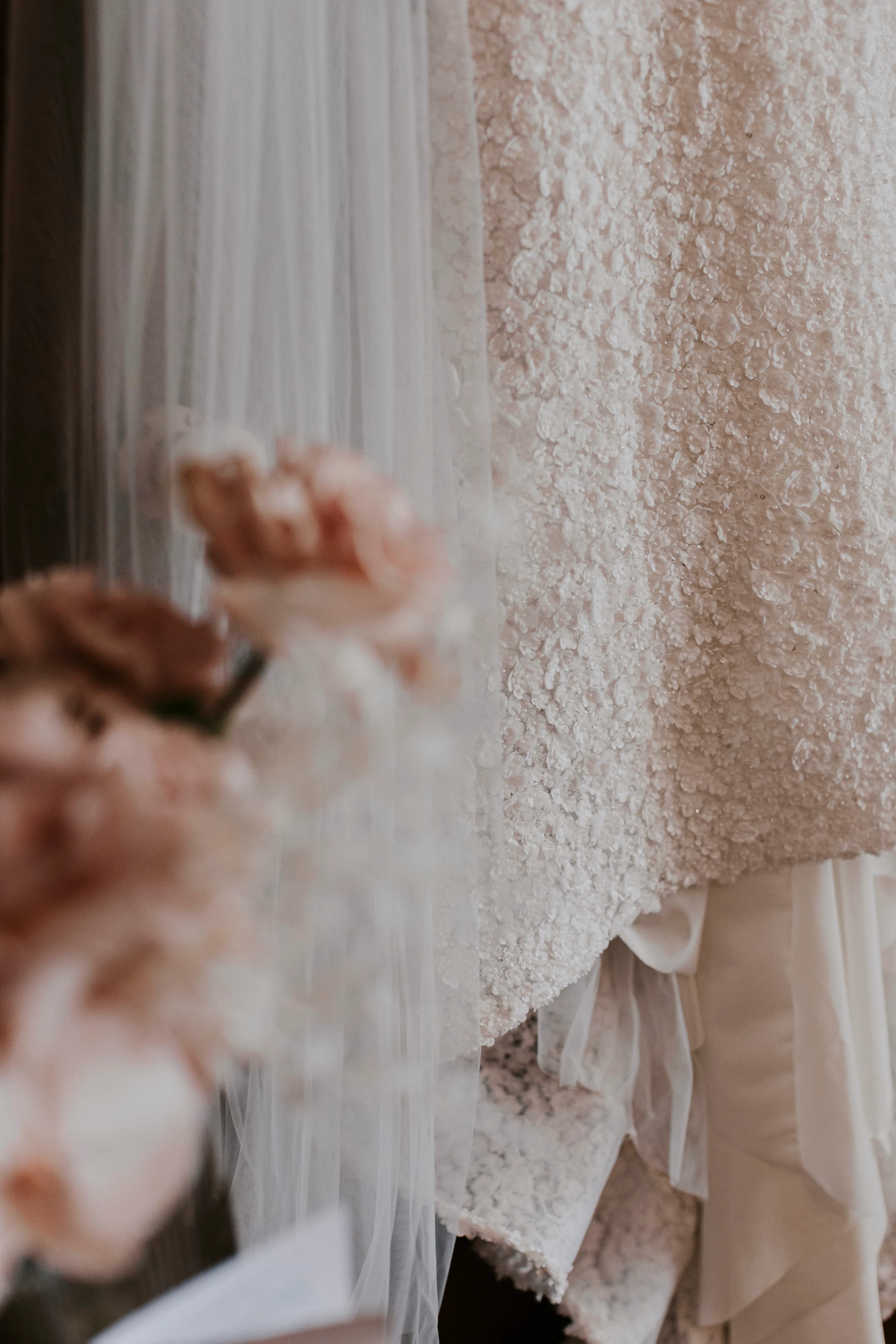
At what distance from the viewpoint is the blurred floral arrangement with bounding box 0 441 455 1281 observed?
0.16 meters

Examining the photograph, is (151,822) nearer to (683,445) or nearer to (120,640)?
(120,640)

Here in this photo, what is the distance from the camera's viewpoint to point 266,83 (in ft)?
1.49

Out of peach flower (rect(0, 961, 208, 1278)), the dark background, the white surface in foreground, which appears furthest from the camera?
the dark background

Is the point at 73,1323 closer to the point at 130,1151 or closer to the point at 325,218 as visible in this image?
the point at 130,1151

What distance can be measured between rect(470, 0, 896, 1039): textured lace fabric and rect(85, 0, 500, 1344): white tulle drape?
0.08m

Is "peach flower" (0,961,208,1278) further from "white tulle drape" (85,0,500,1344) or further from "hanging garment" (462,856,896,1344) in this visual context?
"hanging garment" (462,856,896,1344)

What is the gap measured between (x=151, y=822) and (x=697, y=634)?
63 centimetres

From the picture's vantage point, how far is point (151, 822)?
164 millimetres

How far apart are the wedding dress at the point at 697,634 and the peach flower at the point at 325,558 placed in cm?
43

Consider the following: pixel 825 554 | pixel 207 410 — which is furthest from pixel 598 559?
pixel 207 410

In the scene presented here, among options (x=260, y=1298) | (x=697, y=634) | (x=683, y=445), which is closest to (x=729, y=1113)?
(x=697, y=634)

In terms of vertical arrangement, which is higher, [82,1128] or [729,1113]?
[82,1128]

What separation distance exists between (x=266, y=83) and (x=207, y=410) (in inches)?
6.3

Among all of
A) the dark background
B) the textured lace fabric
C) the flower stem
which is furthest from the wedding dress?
the flower stem
